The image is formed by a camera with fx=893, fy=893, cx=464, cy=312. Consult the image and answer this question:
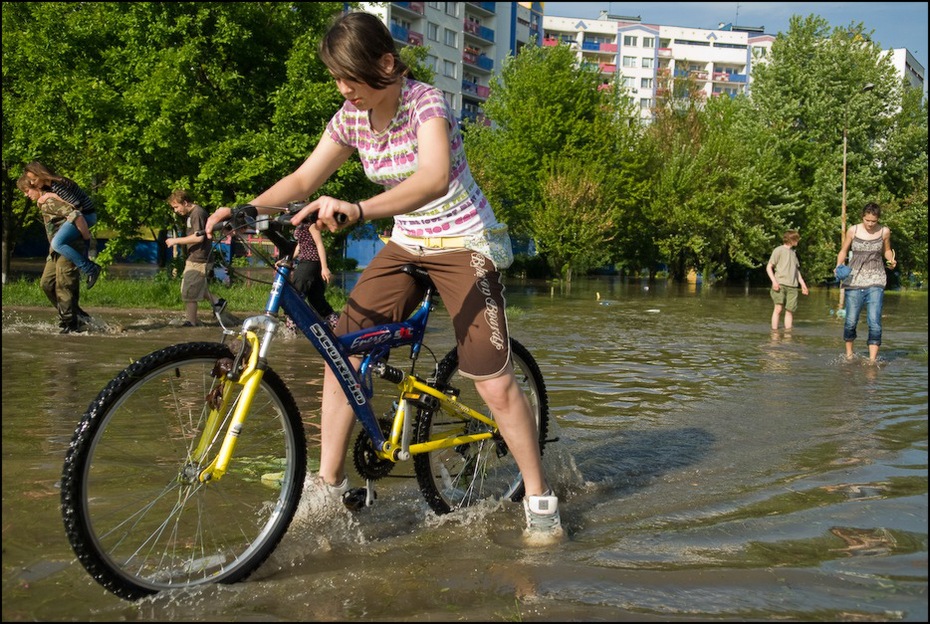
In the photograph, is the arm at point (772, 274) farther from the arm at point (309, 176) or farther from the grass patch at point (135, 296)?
the arm at point (309, 176)

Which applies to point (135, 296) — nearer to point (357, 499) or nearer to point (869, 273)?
point (869, 273)

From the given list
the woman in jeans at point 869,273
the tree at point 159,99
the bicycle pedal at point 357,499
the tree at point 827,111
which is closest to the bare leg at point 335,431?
the bicycle pedal at point 357,499

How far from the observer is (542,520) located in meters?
3.90

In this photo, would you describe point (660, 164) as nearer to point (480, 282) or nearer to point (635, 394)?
point (635, 394)

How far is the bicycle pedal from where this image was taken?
12.8 feet

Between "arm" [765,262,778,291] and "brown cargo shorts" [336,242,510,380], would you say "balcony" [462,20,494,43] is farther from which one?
"brown cargo shorts" [336,242,510,380]

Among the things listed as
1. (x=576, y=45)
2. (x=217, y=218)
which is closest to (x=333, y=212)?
(x=217, y=218)

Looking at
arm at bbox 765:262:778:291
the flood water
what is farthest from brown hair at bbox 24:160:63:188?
arm at bbox 765:262:778:291

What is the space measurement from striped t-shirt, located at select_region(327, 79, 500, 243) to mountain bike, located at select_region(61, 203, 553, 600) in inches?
9.7

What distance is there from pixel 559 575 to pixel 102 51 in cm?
2248

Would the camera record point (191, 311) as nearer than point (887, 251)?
No

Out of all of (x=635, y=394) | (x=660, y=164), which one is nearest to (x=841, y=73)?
(x=660, y=164)

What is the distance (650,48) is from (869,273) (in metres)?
125

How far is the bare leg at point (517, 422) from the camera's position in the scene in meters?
3.94
